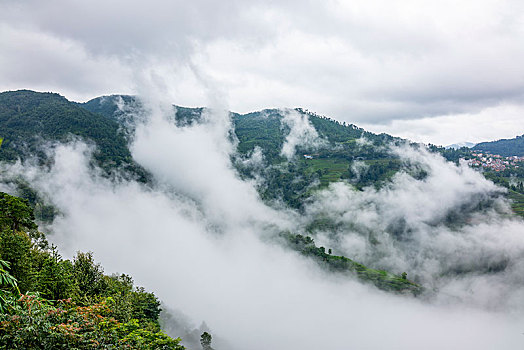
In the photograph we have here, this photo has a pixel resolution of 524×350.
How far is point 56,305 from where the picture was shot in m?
25.3

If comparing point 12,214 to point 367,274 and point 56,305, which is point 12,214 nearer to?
point 56,305

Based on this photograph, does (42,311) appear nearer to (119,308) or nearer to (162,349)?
(162,349)

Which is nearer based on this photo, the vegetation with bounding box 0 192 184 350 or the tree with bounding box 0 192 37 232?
the vegetation with bounding box 0 192 184 350

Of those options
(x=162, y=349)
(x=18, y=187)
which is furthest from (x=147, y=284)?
(x=162, y=349)

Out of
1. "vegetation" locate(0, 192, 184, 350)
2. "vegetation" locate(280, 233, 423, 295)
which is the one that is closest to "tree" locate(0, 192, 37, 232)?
"vegetation" locate(0, 192, 184, 350)

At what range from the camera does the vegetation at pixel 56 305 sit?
1183 cm

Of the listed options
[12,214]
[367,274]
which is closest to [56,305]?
[12,214]

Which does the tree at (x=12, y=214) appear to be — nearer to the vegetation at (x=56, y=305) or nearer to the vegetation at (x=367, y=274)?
the vegetation at (x=56, y=305)

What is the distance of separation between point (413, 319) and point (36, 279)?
21990cm

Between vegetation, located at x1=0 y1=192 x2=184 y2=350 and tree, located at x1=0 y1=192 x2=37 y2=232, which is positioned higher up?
tree, located at x1=0 y1=192 x2=37 y2=232

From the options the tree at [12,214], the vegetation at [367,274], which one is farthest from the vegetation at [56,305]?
the vegetation at [367,274]

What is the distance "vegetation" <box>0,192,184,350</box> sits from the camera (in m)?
11.8

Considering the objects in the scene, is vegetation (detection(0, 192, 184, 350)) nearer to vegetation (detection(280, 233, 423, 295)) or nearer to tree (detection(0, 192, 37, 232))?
tree (detection(0, 192, 37, 232))

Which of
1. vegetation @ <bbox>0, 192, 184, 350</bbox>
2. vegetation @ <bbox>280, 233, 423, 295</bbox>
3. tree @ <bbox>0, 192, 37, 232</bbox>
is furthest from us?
vegetation @ <bbox>280, 233, 423, 295</bbox>
